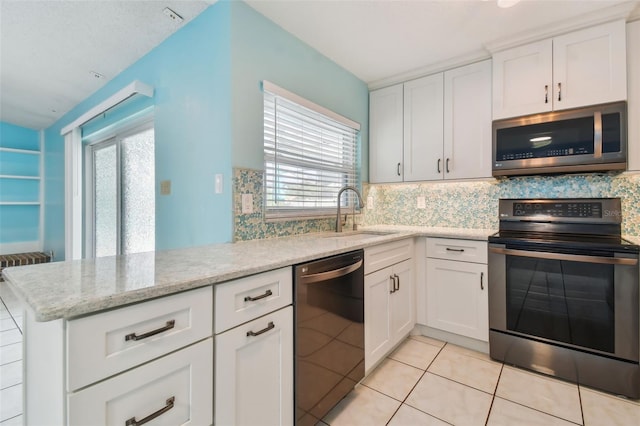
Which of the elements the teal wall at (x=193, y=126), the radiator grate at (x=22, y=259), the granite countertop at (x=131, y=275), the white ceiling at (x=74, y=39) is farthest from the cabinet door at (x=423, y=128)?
the radiator grate at (x=22, y=259)

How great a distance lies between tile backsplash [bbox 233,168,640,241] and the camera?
1.95 meters

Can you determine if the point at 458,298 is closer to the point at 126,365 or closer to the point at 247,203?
the point at 247,203

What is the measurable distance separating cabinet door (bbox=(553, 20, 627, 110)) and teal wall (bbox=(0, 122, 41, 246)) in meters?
7.18

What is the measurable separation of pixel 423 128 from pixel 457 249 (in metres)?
1.23

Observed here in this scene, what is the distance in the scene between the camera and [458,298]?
234cm

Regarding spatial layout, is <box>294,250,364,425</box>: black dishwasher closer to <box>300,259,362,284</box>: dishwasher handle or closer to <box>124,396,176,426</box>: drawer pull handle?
<box>300,259,362,284</box>: dishwasher handle

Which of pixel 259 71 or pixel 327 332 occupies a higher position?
pixel 259 71

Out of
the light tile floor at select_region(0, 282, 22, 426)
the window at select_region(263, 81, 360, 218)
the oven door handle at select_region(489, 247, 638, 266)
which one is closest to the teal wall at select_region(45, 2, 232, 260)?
the window at select_region(263, 81, 360, 218)

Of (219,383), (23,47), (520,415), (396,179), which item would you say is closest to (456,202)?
(396,179)

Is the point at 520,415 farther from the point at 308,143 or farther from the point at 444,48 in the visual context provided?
the point at 444,48

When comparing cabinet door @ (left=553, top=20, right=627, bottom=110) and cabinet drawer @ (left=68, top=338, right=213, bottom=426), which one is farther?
cabinet door @ (left=553, top=20, right=627, bottom=110)

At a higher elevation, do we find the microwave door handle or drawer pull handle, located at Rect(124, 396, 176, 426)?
the microwave door handle

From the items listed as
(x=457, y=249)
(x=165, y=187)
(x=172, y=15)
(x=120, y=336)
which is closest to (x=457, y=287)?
(x=457, y=249)

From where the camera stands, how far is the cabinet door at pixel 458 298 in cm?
223
